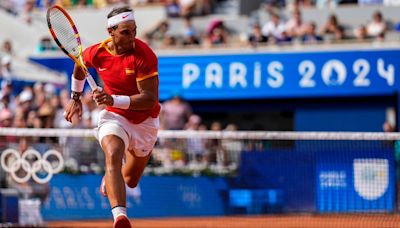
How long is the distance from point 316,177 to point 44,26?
13.9 meters

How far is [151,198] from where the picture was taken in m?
16.3

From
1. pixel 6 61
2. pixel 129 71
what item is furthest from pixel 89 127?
pixel 129 71

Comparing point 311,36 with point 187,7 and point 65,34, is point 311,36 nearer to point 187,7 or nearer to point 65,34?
point 187,7

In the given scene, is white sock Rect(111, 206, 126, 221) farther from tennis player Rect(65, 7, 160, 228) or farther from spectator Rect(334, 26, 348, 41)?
spectator Rect(334, 26, 348, 41)

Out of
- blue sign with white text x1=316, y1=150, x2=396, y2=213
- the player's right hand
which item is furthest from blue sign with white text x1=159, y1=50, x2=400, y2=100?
the player's right hand

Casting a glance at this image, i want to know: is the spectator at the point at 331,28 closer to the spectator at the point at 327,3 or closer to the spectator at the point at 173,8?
the spectator at the point at 327,3

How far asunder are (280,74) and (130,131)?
11.8 m

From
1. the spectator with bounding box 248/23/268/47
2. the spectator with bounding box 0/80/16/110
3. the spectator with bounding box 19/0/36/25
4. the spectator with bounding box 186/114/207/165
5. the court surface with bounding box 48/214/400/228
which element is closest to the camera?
the court surface with bounding box 48/214/400/228

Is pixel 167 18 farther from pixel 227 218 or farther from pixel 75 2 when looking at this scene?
pixel 227 218

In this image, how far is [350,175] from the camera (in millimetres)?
14969

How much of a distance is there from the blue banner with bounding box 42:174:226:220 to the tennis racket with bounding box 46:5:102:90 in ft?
21.3

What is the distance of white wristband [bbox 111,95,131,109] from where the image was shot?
918 centimetres

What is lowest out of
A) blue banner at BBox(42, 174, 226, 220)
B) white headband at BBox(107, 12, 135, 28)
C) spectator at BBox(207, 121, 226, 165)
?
blue banner at BBox(42, 174, 226, 220)

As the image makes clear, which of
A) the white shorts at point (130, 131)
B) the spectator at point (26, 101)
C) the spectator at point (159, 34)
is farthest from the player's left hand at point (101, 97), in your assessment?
the spectator at point (159, 34)
